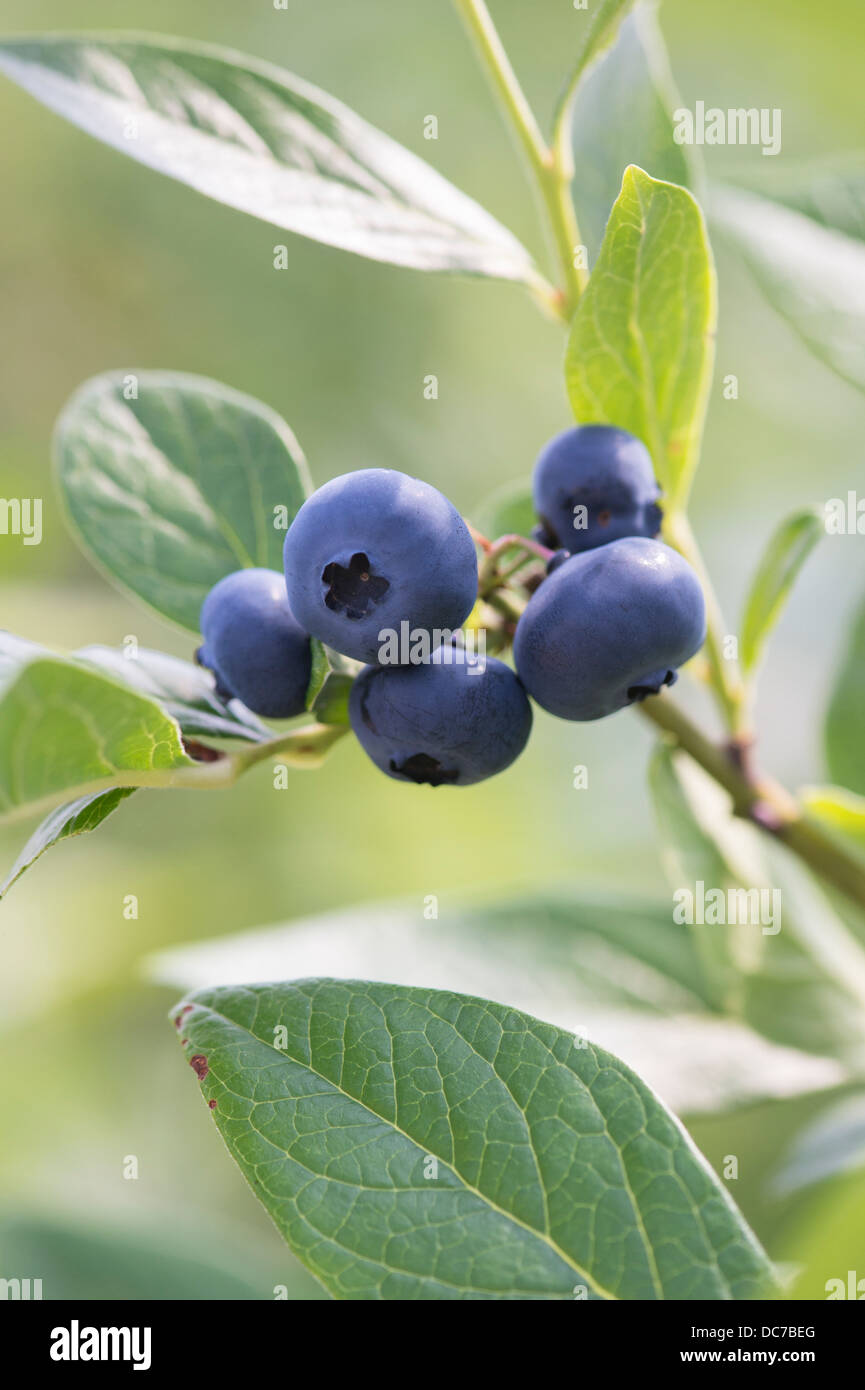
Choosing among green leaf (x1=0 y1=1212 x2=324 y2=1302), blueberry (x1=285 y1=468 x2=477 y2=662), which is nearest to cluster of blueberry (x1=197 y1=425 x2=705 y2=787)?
blueberry (x1=285 y1=468 x2=477 y2=662)

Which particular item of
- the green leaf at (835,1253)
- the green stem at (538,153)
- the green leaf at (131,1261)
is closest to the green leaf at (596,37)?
the green stem at (538,153)

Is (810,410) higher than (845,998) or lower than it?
higher

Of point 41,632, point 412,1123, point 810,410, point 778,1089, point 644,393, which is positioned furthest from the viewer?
point 810,410

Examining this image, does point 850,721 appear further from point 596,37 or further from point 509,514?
point 596,37

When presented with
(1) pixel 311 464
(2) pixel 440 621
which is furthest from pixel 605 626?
(1) pixel 311 464
